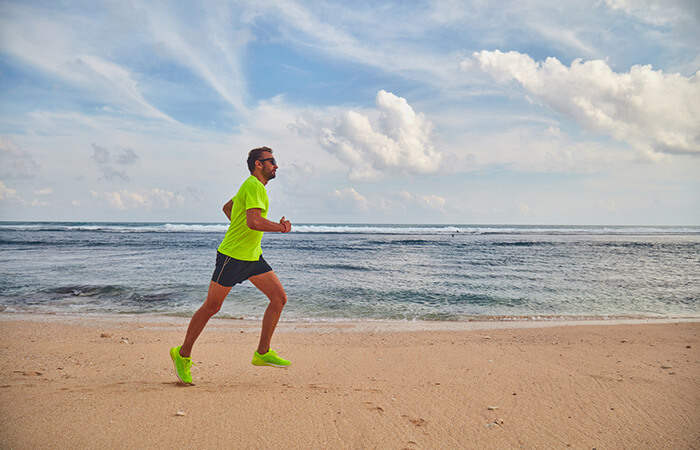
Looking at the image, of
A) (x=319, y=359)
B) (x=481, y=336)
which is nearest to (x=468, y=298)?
(x=481, y=336)

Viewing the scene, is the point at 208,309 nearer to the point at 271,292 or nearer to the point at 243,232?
the point at 271,292

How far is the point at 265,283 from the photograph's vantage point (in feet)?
11.7

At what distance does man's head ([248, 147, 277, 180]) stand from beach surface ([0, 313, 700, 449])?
193cm

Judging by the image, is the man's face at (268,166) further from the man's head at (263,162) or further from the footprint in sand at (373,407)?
the footprint in sand at (373,407)

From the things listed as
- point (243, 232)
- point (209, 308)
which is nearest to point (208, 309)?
point (209, 308)

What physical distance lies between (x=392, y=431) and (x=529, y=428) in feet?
3.15

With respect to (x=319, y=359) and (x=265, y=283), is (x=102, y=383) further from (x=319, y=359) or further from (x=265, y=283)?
(x=319, y=359)

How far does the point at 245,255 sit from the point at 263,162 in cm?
88

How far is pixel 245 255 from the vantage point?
3.40 m

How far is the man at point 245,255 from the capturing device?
3.23 metres

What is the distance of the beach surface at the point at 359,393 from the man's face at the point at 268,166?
191cm

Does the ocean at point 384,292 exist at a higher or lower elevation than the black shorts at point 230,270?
lower

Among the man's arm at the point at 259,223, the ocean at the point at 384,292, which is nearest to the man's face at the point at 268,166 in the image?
the man's arm at the point at 259,223

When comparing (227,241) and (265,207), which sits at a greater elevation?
(265,207)
